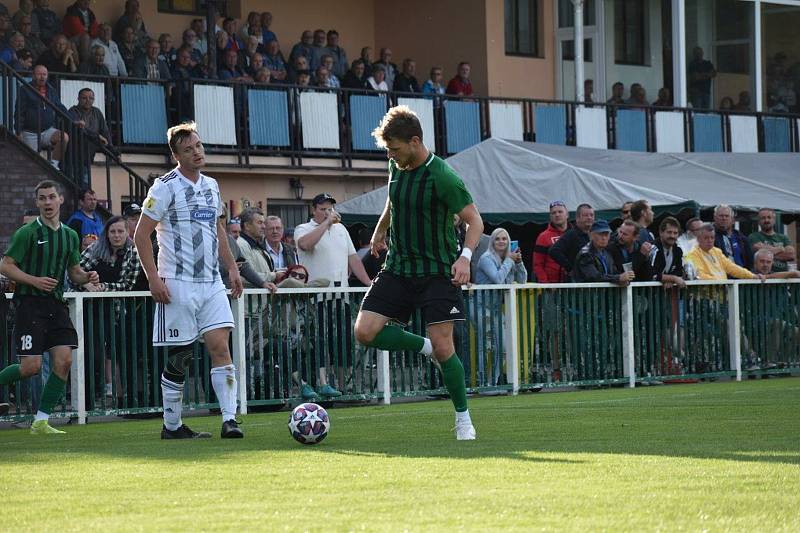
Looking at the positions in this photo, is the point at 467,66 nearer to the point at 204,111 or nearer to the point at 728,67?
the point at 204,111

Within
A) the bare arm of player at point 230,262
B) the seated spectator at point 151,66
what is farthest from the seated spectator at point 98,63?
the bare arm of player at point 230,262

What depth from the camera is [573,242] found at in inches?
738

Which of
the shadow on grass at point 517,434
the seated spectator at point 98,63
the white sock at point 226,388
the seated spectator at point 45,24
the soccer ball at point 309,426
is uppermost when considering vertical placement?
the seated spectator at point 45,24

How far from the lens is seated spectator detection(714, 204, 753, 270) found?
68.8 ft

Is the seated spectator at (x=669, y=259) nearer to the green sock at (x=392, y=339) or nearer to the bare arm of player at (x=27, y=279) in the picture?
the bare arm of player at (x=27, y=279)

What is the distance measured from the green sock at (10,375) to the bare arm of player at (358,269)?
494 cm

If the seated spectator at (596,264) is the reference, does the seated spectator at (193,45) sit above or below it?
above

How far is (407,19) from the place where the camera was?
101 ft

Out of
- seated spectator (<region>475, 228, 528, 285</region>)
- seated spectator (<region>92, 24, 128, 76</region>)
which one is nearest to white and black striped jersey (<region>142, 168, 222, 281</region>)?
seated spectator (<region>475, 228, 528, 285</region>)

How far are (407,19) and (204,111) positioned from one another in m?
8.11

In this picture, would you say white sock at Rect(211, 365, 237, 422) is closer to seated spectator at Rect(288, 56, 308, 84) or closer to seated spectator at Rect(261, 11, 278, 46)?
seated spectator at Rect(288, 56, 308, 84)

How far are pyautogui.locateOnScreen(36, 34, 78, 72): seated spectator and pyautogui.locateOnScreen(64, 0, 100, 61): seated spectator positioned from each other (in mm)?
805

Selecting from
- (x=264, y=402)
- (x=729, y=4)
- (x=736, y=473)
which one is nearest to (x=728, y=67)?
(x=729, y=4)

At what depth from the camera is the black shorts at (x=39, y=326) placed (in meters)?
12.6
